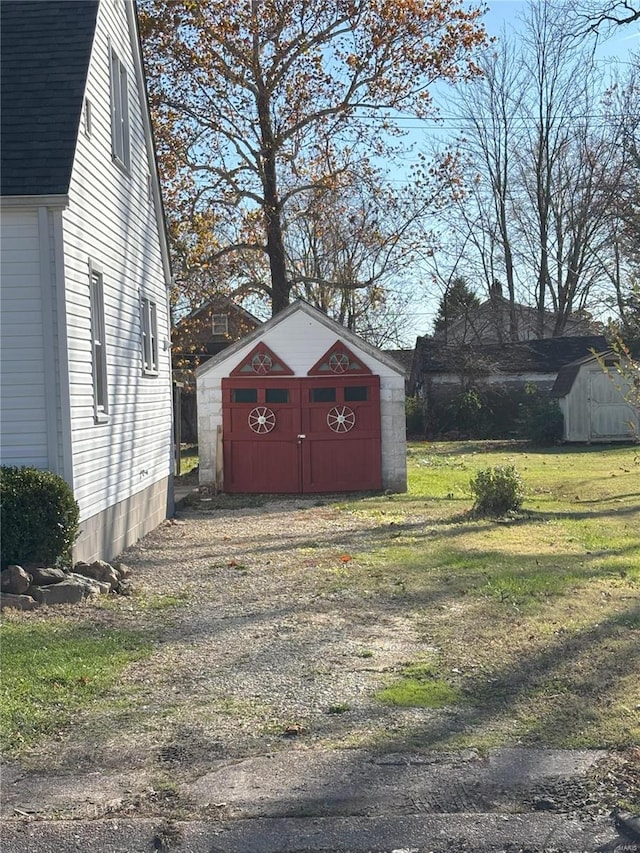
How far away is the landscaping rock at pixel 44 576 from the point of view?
29.9 ft

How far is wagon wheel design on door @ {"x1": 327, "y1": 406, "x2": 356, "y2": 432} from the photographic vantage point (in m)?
19.6

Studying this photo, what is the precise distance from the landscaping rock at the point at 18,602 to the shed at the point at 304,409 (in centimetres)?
1126

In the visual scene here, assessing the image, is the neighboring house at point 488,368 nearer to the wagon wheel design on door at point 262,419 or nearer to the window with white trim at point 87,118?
the wagon wheel design on door at point 262,419

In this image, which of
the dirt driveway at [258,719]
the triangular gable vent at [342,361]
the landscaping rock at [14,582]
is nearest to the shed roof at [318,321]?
the triangular gable vent at [342,361]

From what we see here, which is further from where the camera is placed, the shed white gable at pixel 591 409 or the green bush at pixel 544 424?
the green bush at pixel 544 424

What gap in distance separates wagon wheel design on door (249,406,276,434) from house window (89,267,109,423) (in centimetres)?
785

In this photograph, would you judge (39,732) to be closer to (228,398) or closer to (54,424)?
(54,424)

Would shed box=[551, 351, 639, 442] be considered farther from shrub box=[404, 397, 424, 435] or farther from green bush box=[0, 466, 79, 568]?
green bush box=[0, 466, 79, 568]

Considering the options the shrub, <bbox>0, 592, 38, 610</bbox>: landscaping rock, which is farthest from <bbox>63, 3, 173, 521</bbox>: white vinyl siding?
→ the shrub

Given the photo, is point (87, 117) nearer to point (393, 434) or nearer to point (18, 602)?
point (18, 602)

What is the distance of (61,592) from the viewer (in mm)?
9047

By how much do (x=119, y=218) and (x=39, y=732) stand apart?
29.3ft

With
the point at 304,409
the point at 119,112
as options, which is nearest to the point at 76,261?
the point at 119,112

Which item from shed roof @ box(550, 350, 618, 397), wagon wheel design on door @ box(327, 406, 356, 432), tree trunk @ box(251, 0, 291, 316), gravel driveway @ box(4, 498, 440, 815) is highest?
tree trunk @ box(251, 0, 291, 316)
